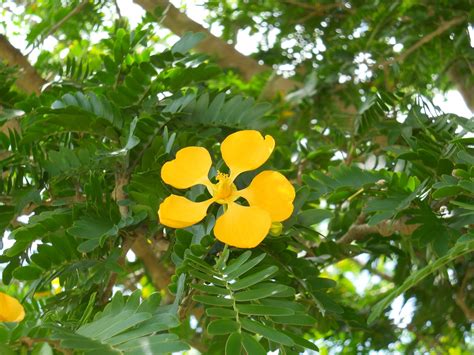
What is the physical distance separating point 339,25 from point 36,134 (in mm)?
932

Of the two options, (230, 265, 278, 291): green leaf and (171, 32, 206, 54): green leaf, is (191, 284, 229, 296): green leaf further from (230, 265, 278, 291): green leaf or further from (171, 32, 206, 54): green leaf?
(171, 32, 206, 54): green leaf

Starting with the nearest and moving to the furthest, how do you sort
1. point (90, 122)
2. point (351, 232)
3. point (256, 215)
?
1. point (256, 215)
2. point (90, 122)
3. point (351, 232)

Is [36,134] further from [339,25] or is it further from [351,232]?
[339,25]

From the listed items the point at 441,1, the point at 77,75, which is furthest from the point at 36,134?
the point at 441,1

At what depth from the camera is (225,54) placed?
5.60 feet

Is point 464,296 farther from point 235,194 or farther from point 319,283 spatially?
point 235,194

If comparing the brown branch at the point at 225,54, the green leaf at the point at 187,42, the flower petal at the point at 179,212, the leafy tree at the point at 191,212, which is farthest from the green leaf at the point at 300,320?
the brown branch at the point at 225,54

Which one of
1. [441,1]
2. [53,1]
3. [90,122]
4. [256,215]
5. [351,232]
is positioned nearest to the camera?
[256,215]

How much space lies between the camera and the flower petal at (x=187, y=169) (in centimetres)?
68

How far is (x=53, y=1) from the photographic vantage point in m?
1.12

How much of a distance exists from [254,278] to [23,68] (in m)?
0.62

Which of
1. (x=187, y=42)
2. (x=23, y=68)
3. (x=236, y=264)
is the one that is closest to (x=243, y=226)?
(x=236, y=264)

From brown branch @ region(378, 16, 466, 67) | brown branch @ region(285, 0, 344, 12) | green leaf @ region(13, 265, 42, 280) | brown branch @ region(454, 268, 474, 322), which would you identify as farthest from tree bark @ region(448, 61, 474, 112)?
green leaf @ region(13, 265, 42, 280)

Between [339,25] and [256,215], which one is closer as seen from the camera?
[256,215]
